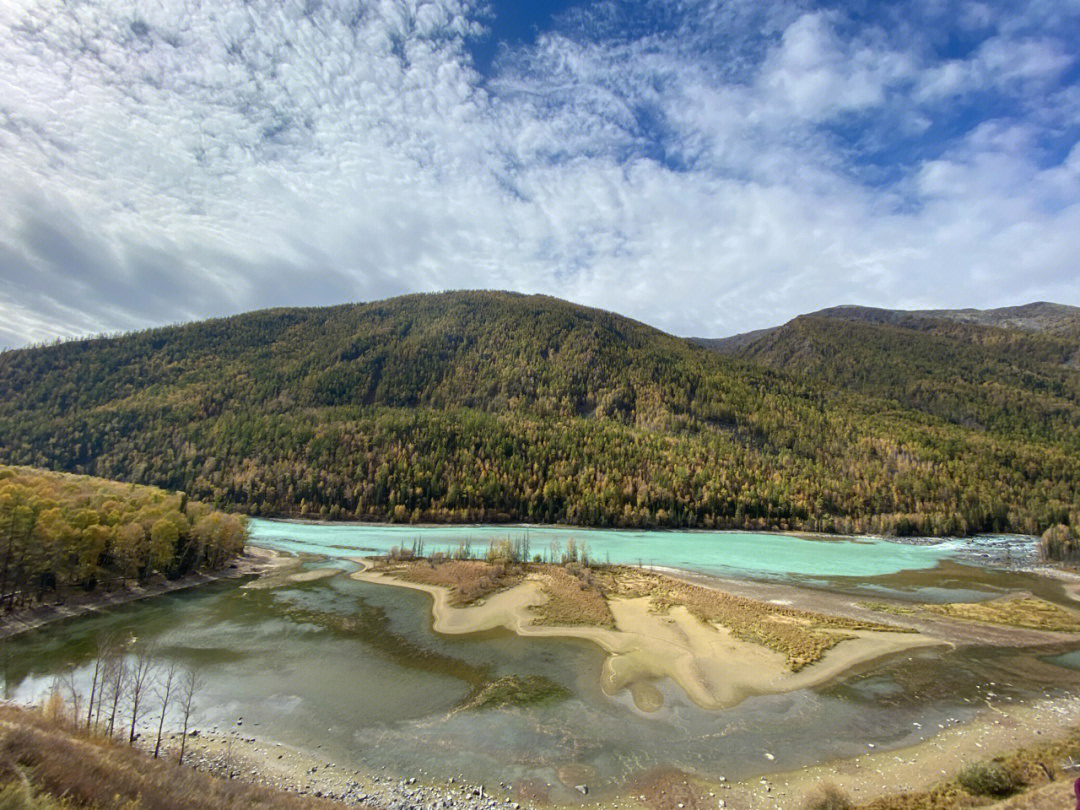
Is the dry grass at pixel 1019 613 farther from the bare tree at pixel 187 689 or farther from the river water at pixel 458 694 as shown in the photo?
the bare tree at pixel 187 689

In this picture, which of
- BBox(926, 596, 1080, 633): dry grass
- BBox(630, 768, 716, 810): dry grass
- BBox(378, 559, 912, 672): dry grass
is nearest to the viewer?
BBox(630, 768, 716, 810): dry grass

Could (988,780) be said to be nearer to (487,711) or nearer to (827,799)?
(827,799)

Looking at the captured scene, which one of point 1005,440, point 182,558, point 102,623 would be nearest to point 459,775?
point 102,623

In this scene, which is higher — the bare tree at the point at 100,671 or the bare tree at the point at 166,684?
the bare tree at the point at 100,671

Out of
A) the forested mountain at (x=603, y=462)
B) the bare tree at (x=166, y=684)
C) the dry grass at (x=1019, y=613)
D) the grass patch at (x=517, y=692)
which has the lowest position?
the grass patch at (x=517, y=692)

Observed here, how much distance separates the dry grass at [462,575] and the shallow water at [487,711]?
962 centimetres

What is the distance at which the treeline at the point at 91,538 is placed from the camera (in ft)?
136

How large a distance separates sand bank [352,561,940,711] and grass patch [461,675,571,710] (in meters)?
3.51

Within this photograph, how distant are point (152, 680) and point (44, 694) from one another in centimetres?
500

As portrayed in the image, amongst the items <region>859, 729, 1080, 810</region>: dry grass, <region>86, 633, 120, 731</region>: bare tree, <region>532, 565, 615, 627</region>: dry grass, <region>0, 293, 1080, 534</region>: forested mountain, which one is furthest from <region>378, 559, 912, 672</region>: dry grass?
<region>0, 293, 1080, 534</region>: forested mountain

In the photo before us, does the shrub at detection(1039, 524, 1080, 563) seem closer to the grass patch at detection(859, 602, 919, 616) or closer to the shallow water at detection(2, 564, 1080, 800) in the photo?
the grass patch at detection(859, 602, 919, 616)

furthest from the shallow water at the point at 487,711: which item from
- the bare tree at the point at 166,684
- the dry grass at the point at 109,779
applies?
the dry grass at the point at 109,779

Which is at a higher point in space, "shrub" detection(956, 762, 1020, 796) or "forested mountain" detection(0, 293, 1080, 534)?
"forested mountain" detection(0, 293, 1080, 534)

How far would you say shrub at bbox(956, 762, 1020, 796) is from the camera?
19500mm
